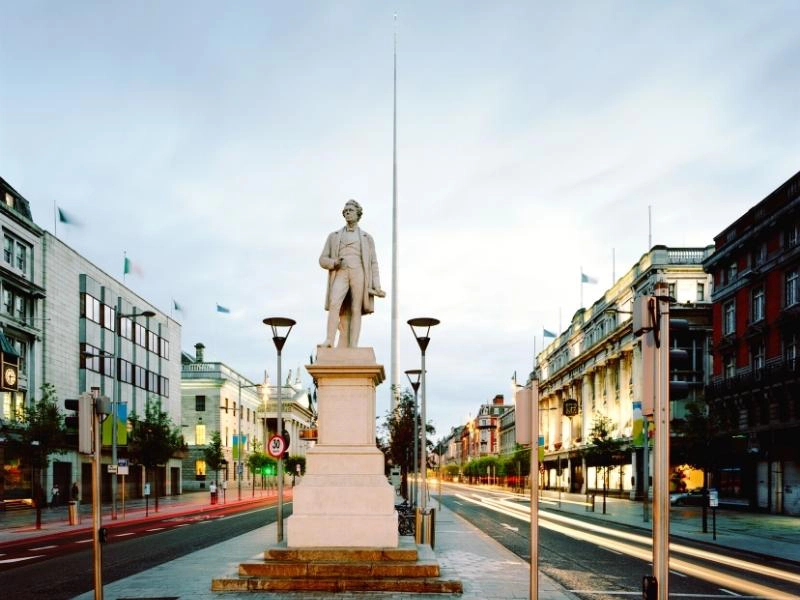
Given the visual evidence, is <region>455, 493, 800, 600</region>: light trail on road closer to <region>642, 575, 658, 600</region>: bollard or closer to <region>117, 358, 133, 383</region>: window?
<region>642, 575, 658, 600</region>: bollard

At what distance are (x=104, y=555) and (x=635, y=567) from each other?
14329mm

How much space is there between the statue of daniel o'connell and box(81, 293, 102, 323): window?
155ft

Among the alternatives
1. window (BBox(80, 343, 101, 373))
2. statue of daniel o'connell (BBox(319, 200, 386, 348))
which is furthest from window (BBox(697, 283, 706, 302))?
statue of daniel o'connell (BBox(319, 200, 386, 348))

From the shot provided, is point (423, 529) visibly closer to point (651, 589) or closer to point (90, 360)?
point (651, 589)

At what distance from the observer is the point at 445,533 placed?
26953 millimetres

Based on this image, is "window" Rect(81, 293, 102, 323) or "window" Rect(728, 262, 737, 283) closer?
"window" Rect(728, 262, 737, 283)

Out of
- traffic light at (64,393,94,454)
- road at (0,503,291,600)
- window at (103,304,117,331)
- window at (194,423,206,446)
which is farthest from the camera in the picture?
window at (194,423,206,446)

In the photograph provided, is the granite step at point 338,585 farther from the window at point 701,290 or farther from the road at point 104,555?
the window at point 701,290

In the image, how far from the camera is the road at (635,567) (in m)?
15.3

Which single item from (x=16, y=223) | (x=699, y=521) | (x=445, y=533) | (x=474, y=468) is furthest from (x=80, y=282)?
(x=474, y=468)

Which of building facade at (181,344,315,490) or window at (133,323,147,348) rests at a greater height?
window at (133,323,147,348)

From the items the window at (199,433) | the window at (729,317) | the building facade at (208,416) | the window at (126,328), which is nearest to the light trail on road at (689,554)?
the window at (729,317)

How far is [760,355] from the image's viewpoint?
4831 centimetres

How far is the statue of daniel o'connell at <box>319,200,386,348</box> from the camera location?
14500mm
